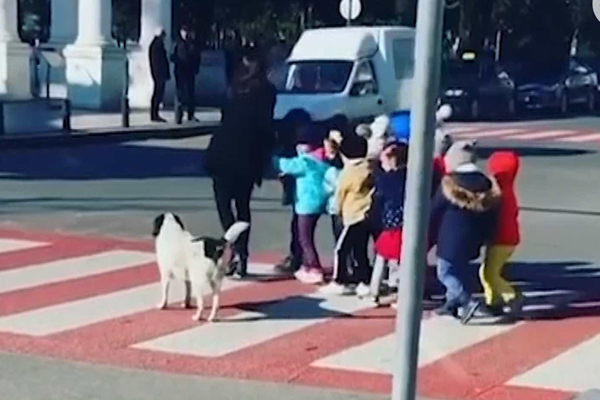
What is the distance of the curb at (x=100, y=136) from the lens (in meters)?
26.9

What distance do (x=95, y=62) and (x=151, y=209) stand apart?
1829 cm

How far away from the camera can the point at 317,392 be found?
890cm

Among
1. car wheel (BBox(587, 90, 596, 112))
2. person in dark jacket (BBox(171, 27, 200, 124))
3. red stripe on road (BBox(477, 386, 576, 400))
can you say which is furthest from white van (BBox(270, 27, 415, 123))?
car wheel (BBox(587, 90, 596, 112))

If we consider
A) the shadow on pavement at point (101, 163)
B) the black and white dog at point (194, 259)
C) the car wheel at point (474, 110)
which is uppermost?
the black and white dog at point (194, 259)

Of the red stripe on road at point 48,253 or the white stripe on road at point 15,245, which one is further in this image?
the white stripe on road at point 15,245

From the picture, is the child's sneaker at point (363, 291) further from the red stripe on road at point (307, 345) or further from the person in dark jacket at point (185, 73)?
the person in dark jacket at point (185, 73)

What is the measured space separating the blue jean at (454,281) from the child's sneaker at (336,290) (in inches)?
45.2

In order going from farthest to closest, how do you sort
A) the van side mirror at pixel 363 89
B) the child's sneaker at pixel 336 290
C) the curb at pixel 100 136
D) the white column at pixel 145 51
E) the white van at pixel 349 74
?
the white column at pixel 145 51 < the van side mirror at pixel 363 89 < the curb at pixel 100 136 < the white van at pixel 349 74 < the child's sneaker at pixel 336 290

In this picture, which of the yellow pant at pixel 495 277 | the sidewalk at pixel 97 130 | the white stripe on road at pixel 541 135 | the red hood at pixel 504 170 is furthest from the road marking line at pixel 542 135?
the yellow pant at pixel 495 277

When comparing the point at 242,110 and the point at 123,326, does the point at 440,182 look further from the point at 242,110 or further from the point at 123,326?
the point at 123,326

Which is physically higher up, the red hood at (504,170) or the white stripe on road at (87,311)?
the red hood at (504,170)

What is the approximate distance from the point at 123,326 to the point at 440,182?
2686mm

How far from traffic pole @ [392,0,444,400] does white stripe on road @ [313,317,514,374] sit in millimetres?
4000

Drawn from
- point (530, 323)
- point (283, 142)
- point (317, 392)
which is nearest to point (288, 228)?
point (283, 142)
